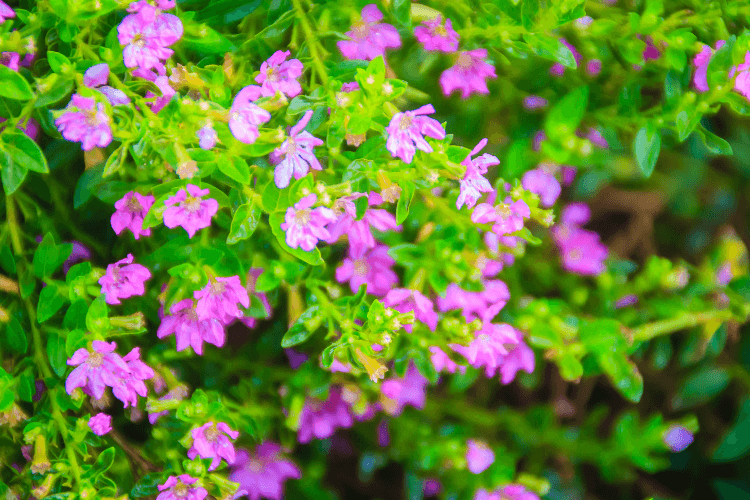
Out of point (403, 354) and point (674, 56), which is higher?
point (674, 56)

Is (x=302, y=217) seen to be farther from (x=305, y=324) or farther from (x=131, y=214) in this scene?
(x=131, y=214)

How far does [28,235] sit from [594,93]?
1.04m

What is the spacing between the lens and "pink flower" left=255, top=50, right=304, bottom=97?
0.83 meters

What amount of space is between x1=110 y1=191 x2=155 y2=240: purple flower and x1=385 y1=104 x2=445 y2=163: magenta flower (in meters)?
0.36

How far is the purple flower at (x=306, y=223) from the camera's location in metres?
0.74

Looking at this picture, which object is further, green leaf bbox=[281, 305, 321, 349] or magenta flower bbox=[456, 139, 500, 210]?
green leaf bbox=[281, 305, 321, 349]

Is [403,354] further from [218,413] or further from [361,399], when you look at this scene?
[218,413]

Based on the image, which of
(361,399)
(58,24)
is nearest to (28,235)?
(58,24)

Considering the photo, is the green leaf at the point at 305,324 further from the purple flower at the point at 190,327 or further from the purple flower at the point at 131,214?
the purple flower at the point at 131,214

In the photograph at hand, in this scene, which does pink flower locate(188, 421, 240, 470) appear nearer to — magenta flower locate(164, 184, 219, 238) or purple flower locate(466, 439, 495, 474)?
magenta flower locate(164, 184, 219, 238)

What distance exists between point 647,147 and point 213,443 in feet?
2.58

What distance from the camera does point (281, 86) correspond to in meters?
0.83

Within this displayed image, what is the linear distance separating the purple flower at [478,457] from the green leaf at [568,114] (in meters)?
0.61

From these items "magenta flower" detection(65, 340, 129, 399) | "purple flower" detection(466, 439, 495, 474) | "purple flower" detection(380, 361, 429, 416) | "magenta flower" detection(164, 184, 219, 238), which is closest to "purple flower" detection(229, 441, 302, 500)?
"purple flower" detection(380, 361, 429, 416)
